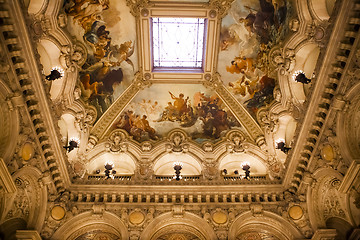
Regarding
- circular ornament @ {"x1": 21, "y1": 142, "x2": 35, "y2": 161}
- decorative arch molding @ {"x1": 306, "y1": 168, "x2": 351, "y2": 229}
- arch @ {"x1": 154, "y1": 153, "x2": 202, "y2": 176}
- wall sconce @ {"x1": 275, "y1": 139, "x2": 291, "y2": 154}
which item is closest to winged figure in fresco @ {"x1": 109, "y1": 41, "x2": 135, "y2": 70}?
arch @ {"x1": 154, "y1": 153, "x2": 202, "y2": 176}

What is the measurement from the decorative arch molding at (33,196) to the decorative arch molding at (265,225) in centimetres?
627

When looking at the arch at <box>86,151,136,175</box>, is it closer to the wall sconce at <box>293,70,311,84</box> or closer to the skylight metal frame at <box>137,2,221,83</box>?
the skylight metal frame at <box>137,2,221,83</box>

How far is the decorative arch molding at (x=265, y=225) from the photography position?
12.6m

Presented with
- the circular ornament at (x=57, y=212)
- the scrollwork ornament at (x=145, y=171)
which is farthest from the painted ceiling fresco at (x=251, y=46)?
the circular ornament at (x=57, y=212)

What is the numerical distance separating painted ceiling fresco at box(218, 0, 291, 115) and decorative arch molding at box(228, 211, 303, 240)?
461cm

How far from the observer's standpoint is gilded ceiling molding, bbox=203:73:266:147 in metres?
15.7

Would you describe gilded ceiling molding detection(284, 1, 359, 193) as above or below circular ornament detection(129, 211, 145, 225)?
above

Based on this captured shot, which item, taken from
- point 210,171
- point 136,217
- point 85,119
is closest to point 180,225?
point 136,217

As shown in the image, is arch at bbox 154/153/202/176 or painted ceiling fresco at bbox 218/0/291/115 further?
arch at bbox 154/153/202/176

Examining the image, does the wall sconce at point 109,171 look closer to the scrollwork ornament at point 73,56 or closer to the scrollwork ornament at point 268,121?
the scrollwork ornament at point 73,56

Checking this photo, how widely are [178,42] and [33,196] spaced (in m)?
8.41

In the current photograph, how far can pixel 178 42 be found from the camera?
52.7 ft

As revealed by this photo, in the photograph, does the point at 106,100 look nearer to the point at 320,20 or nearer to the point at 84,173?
the point at 84,173

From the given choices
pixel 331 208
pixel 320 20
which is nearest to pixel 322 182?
pixel 331 208
